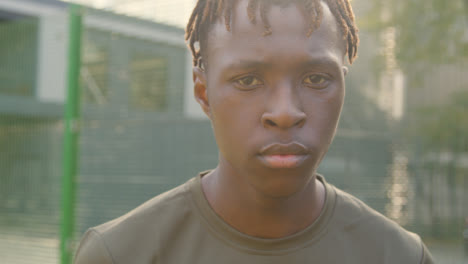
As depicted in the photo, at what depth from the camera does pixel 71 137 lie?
197 inches

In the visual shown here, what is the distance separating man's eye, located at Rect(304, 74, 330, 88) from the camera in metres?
1.39

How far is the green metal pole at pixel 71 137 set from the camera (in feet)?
16.4

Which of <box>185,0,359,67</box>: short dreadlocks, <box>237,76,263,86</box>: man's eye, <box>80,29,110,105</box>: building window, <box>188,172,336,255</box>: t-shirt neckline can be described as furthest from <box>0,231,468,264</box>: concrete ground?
<box>237,76,263,86</box>: man's eye

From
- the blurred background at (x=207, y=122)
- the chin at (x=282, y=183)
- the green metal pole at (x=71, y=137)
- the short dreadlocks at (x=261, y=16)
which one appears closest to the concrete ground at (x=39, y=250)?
the blurred background at (x=207, y=122)

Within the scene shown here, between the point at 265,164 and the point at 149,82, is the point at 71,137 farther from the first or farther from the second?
the point at 265,164

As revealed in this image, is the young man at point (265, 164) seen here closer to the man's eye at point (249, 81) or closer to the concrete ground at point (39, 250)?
the man's eye at point (249, 81)

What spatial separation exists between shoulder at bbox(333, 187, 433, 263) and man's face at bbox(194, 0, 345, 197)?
0.91 ft

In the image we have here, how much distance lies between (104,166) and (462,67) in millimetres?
3230

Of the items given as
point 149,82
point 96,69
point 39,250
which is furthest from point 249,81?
point 39,250

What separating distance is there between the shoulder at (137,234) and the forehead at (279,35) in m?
0.45

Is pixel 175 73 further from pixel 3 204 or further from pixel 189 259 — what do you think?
pixel 189 259

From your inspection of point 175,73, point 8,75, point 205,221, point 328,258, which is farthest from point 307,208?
point 8,75

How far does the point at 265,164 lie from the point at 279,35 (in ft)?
1.02

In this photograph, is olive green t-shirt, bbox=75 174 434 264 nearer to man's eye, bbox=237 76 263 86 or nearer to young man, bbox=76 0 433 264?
young man, bbox=76 0 433 264
